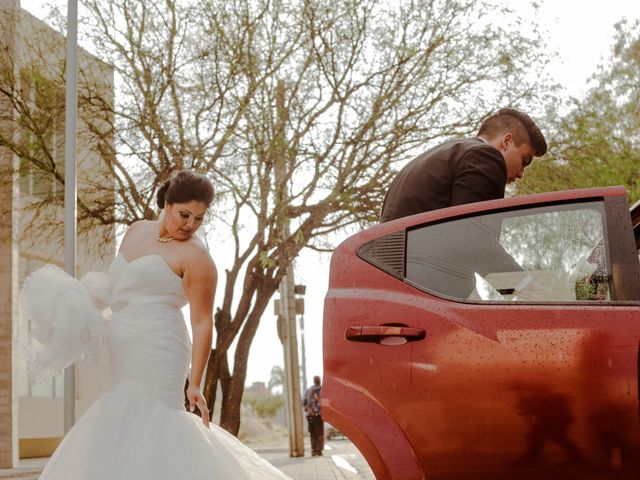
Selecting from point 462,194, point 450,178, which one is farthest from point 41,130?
point 462,194

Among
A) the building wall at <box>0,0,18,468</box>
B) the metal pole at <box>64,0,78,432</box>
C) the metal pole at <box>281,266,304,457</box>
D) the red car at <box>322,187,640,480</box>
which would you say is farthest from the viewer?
the metal pole at <box>281,266,304,457</box>

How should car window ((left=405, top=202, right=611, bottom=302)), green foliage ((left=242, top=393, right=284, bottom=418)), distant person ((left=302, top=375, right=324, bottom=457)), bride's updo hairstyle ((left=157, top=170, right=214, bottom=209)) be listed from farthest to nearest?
1. green foliage ((left=242, top=393, right=284, bottom=418))
2. distant person ((left=302, top=375, right=324, bottom=457))
3. bride's updo hairstyle ((left=157, top=170, right=214, bottom=209))
4. car window ((left=405, top=202, right=611, bottom=302))

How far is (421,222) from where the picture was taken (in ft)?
12.3

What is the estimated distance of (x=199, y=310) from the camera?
509 centimetres

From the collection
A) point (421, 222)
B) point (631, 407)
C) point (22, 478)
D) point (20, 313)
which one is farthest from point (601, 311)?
point (22, 478)

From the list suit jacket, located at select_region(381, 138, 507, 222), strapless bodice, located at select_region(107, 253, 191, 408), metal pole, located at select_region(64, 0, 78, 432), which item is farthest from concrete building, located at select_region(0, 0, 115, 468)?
suit jacket, located at select_region(381, 138, 507, 222)

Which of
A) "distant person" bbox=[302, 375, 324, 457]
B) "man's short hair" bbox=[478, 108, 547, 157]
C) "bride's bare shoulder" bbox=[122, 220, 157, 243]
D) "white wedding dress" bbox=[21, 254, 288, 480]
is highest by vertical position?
"man's short hair" bbox=[478, 108, 547, 157]

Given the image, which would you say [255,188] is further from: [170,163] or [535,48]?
[535,48]

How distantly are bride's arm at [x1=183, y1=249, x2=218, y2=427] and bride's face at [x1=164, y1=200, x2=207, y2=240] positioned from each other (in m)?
0.12

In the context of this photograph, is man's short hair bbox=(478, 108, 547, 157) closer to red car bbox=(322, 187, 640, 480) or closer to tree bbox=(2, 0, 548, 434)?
red car bbox=(322, 187, 640, 480)

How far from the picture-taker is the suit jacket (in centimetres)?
423

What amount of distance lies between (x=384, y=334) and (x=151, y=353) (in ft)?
6.47

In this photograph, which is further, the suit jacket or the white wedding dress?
the white wedding dress

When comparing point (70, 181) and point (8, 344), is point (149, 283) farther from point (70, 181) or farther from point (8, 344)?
point (8, 344)
